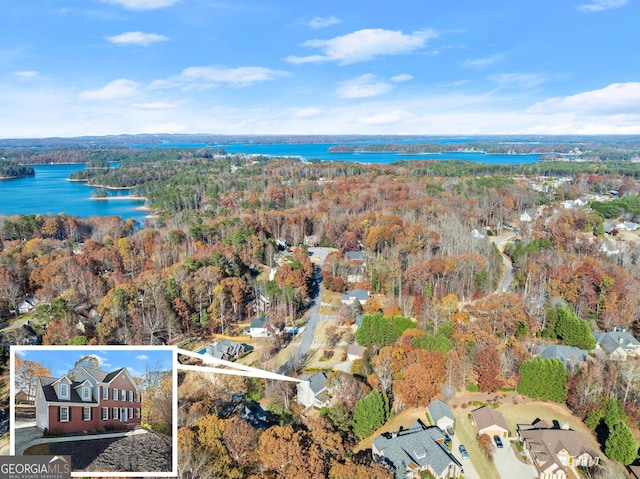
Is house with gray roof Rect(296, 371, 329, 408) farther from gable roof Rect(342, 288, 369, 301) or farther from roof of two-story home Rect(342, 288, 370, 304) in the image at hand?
gable roof Rect(342, 288, 369, 301)

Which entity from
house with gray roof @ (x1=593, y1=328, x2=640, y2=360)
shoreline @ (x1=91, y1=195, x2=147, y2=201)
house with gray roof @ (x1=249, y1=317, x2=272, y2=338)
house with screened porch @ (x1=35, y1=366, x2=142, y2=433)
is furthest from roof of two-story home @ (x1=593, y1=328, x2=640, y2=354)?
shoreline @ (x1=91, y1=195, x2=147, y2=201)

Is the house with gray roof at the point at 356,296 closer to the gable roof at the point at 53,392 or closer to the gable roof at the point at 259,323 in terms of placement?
the gable roof at the point at 259,323

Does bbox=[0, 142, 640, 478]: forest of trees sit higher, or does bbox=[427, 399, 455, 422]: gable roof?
bbox=[0, 142, 640, 478]: forest of trees

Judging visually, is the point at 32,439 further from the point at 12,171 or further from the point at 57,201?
the point at 12,171

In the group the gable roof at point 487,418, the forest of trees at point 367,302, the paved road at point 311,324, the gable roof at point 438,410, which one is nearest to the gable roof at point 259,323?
the forest of trees at point 367,302

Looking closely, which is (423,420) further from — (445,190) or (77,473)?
(445,190)

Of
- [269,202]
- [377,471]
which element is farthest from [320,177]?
[377,471]
